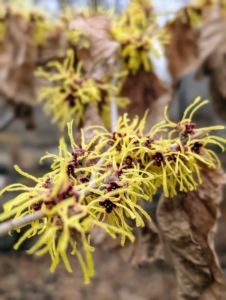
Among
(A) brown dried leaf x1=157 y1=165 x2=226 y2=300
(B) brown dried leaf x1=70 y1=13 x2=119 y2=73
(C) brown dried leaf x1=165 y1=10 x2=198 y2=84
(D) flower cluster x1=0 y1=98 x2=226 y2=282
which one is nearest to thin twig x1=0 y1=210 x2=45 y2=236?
(D) flower cluster x1=0 y1=98 x2=226 y2=282

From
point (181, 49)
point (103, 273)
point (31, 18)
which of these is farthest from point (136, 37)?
point (103, 273)

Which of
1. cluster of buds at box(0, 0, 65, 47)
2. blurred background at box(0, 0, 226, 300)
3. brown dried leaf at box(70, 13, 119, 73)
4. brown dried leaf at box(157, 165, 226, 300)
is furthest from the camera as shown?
blurred background at box(0, 0, 226, 300)

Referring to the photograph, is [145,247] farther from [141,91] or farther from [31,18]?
[31,18]

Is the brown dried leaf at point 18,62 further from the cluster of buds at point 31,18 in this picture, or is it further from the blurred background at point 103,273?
the blurred background at point 103,273

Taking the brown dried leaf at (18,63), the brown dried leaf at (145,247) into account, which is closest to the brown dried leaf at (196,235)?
the brown dried leaf at (145,247)

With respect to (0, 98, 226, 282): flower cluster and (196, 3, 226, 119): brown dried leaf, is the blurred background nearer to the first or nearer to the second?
(196, 3, 226, 119): brown dried leaf

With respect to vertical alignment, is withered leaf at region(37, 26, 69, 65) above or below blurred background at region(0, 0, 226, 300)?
above
